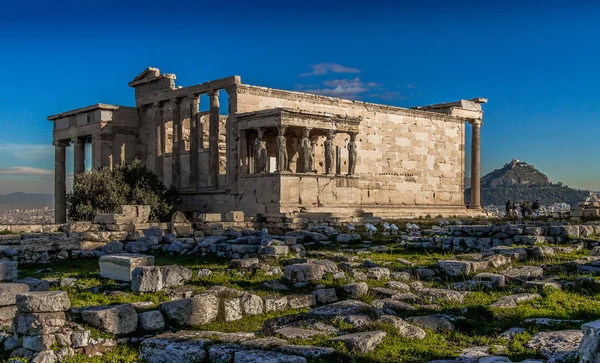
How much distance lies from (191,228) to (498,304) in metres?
12.1

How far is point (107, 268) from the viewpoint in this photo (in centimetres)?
1136

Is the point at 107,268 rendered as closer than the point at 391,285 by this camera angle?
No

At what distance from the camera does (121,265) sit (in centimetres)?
1102

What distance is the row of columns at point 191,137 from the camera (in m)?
28.3

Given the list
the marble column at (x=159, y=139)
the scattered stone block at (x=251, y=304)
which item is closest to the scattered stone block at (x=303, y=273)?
the scattered stone block at (x=251, y=304)

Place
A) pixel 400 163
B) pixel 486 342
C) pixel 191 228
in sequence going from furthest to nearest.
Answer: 1. pixel 400 163
2. pixel 191 228
3. pixel 486 342

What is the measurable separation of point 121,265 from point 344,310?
448 centimetres

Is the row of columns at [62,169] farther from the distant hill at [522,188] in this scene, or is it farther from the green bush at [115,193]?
the distant hill at [522,188]

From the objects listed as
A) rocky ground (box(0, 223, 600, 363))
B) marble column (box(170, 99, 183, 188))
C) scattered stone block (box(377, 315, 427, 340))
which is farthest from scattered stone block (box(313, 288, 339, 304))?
marble column (box(170, 99, 183, 188))

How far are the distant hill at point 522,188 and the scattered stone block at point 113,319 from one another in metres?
68.2

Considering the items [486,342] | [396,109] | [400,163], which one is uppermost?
[396,109]

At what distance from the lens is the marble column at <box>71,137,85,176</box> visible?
31.7 m

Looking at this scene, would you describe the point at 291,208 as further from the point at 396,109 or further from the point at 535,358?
the point at 535,358

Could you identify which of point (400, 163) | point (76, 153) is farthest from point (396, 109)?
point (76, 153)
